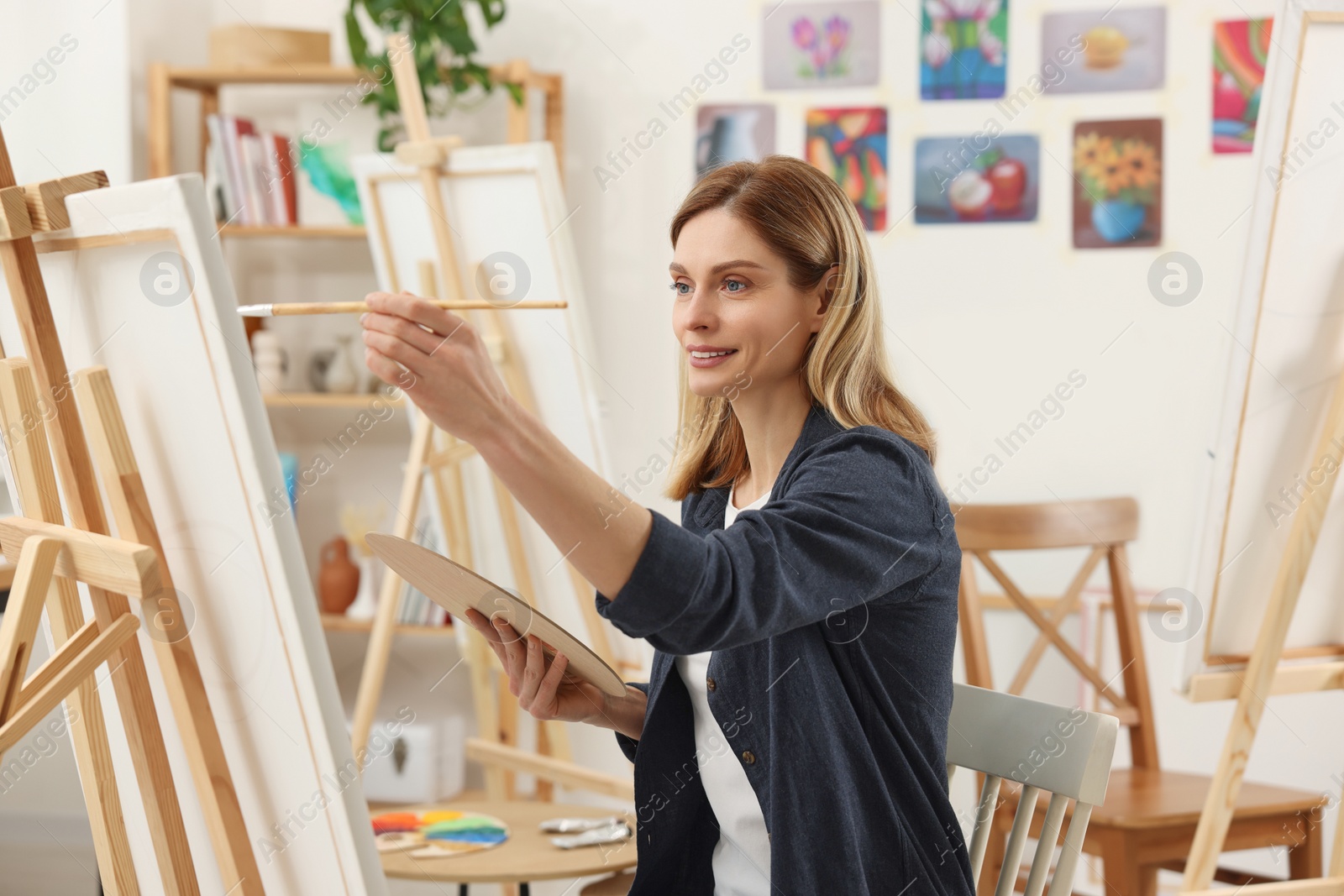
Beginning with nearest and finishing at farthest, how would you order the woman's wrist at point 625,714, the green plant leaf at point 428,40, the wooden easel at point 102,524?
the wooden easel at point 102,524
the woman's wrist at point 625,714
the green plant leaf at point 428,40

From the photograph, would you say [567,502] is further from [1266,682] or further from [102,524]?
[1266,682]

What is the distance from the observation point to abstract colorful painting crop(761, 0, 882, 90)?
3.09 m

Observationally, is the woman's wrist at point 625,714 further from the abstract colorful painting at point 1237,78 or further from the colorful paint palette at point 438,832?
the abstract colorful painting at point 1237,78

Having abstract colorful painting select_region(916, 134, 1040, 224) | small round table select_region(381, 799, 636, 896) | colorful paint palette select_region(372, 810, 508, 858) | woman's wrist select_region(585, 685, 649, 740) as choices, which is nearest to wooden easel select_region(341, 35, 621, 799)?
colorful paint palette select_region(372, 810, 508, 858)

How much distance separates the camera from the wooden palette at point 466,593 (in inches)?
37.1

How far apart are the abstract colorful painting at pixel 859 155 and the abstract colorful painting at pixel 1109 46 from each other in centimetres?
45

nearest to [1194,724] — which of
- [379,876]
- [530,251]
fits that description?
[530,251]

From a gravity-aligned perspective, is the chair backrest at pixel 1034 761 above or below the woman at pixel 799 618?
below

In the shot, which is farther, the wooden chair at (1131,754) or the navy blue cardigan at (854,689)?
the wooden chair at (1131,754)

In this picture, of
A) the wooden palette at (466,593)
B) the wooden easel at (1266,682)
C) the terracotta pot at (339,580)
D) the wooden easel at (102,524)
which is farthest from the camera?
the terracotta pot at (339,580)

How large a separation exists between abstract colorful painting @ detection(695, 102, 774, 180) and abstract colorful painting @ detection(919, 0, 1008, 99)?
41 cm

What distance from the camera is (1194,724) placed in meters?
2.92

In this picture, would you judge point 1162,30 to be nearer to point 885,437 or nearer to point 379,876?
point 885,437

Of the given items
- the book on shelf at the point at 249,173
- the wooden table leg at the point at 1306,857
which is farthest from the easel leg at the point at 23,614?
the book on shelf at the point at 249,173
